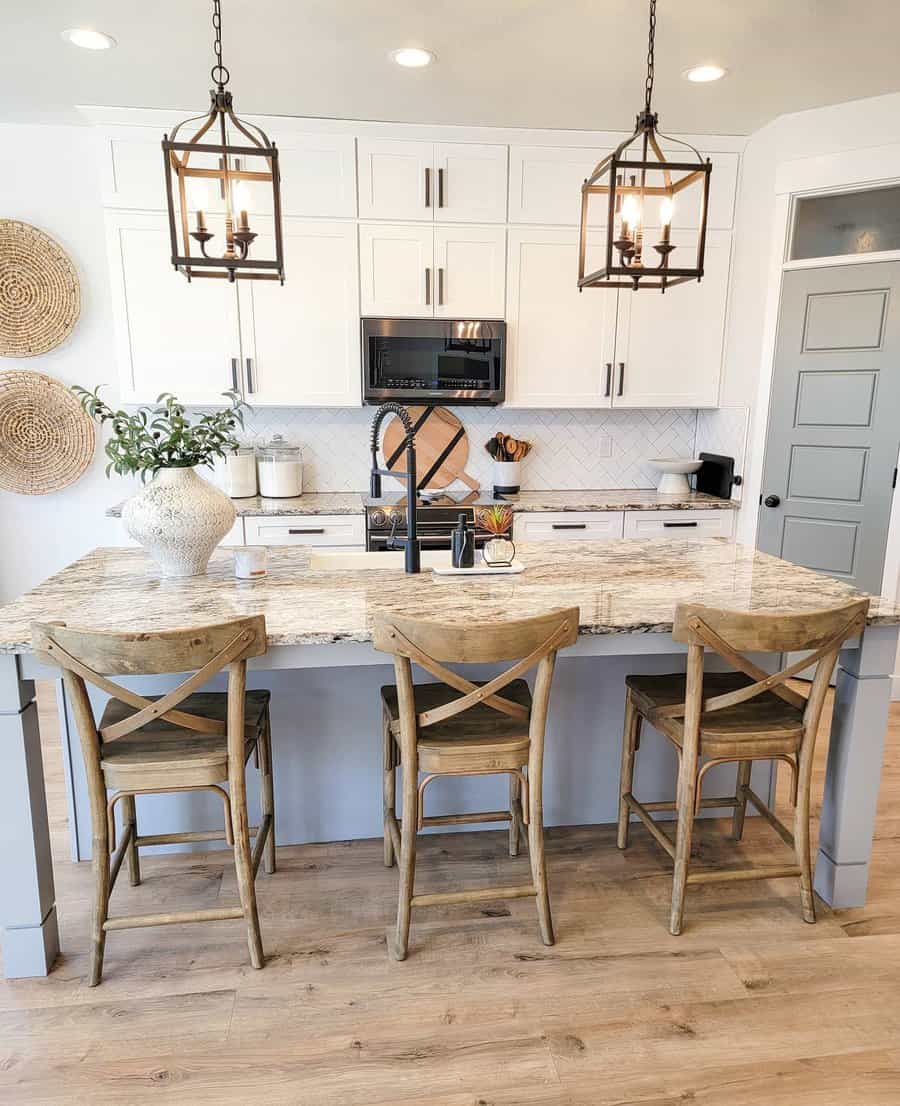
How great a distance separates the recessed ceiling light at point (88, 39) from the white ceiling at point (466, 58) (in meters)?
0.04

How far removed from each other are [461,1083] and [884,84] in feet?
12.9

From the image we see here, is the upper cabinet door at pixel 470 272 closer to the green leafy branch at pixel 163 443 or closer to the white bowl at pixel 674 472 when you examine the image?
the white bowl at pixel 674 472

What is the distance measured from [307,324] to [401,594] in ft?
7.33

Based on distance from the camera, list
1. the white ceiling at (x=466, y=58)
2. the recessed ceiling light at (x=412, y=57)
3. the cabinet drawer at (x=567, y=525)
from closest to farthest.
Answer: the white ceiling at (x=466, y=58) → the recessed ceiling light at (x=412, y=57) → the cabinet drawer at (x=567, y=525)

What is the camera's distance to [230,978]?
1.86m

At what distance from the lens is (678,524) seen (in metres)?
3.99

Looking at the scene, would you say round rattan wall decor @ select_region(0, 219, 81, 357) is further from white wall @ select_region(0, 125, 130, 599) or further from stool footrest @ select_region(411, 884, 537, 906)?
stool footrest @ select_region(411, 884, 537, 906)

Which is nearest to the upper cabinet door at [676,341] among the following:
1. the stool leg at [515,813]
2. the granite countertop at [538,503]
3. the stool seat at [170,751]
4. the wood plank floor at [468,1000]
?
the granite countertop at [538,503]

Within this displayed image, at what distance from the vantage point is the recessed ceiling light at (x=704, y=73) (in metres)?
2.96

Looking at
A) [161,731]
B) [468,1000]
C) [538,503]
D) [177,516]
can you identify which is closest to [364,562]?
[177,516]

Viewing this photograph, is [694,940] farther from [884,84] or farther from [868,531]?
[884,84]

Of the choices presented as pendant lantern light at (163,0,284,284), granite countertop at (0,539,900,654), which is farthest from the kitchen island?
pendant lantern light at (163,0,284,284)

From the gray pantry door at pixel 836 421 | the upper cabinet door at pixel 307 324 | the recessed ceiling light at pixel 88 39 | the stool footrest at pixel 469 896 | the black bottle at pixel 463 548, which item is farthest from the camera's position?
the upper cabinet door at pixel 307 324

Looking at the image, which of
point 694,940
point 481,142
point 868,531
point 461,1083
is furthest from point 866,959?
point 481,142
